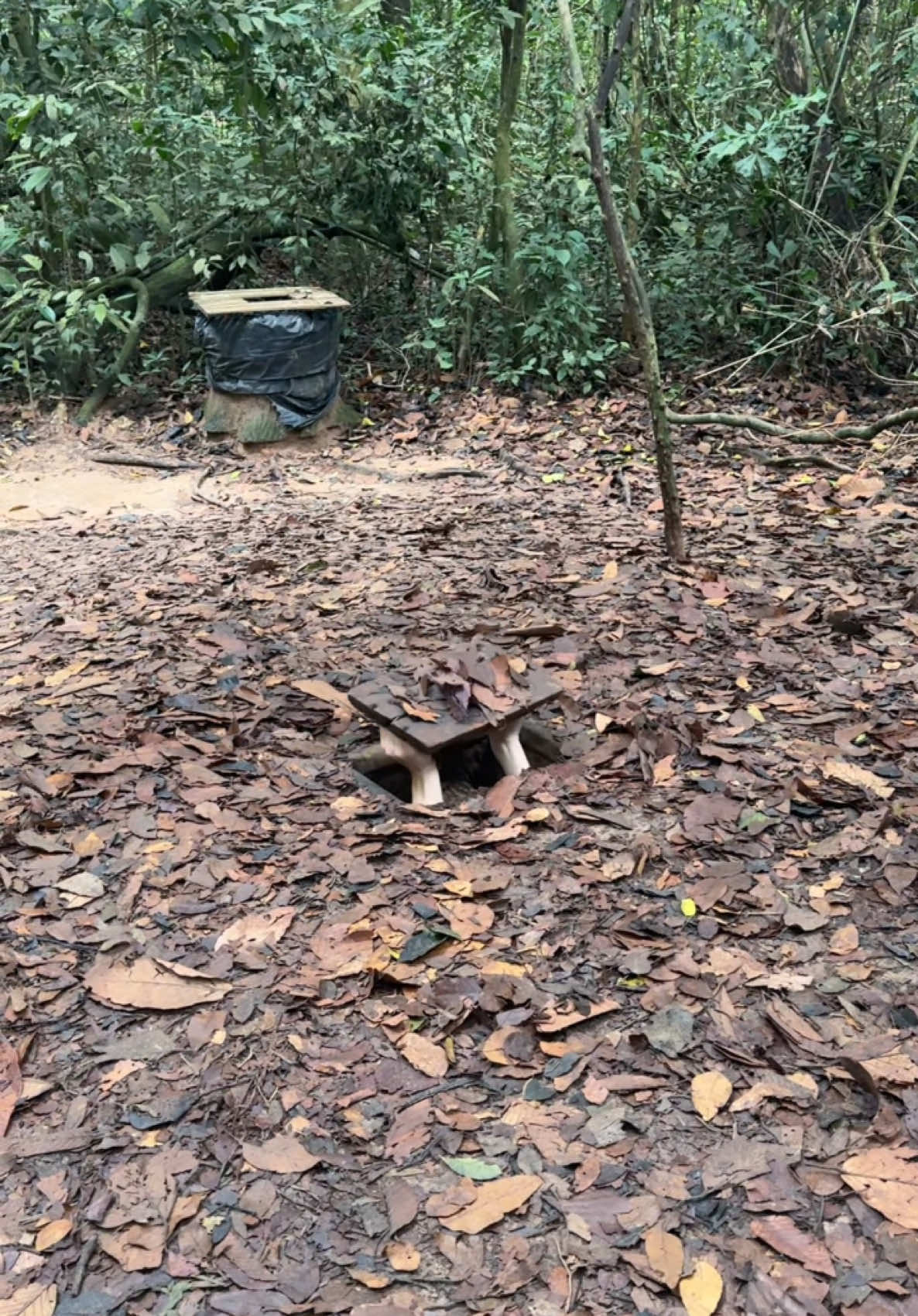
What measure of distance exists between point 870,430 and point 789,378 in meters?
2.44

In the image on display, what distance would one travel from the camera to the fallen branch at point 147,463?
24.0ft

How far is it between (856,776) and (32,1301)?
95.3 inches

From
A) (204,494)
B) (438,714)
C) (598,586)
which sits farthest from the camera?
(204,494)

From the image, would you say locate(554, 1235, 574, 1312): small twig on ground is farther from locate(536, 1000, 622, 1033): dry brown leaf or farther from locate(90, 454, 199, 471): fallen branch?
locate(90, 454, 199, 471): fallen branch

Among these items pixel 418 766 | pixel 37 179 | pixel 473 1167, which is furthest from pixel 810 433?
pixel 37 179

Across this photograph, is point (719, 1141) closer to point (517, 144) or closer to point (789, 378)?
point (789, 378)

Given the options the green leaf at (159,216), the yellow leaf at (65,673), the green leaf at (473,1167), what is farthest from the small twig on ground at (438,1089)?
the green leaf at (159,216)

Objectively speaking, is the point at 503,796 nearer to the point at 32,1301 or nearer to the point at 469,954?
the point at 469,954

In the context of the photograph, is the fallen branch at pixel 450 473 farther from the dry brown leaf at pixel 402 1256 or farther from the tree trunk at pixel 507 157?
the dry brown leaf at pixel 402 1256

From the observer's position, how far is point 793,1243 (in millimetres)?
1885

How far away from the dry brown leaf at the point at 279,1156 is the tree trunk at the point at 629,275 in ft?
11.1

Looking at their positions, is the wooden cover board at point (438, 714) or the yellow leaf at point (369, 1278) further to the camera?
the wooden cover board at point (438, 714)

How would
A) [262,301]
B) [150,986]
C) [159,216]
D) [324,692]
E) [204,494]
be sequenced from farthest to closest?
Answer: [159,216] → [262,301] → [204,494] → [324,692] → [150,986]

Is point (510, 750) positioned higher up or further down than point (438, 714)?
further down
